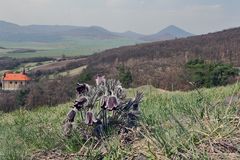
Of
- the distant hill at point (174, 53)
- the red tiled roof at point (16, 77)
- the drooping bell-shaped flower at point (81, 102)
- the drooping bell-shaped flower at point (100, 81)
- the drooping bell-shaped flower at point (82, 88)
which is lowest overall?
the red tiled roof at point (16, 77)

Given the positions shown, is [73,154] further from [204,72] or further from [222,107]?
[204,72]

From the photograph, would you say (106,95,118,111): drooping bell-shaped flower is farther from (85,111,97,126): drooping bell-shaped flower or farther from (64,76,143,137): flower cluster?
(85,111,97,126): drooping bell-shaped flower

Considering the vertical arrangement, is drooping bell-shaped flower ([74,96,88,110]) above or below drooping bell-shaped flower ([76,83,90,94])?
below

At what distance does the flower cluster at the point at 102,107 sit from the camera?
3234 millimetres

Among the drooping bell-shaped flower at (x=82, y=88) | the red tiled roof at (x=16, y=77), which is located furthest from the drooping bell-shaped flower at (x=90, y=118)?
the red tiled roof at (x=16, y=77)

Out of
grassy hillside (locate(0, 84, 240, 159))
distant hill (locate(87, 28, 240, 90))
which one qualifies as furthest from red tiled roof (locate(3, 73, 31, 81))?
grassy hillside (locate(0, 84, 240, 159))

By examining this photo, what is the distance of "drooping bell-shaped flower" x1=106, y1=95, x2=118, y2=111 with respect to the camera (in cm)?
316

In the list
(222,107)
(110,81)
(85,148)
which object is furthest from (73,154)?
(222,107)

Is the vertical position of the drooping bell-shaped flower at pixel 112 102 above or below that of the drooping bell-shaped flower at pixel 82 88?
below

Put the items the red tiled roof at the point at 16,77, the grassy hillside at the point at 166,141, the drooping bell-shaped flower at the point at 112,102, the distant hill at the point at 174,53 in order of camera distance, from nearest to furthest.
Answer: the grassy hillside at the point at 166,141, the drooping bell-shaped flower at the point at 112,102, the distant hill at the point at 174,53, the red tiled roof at the point at 16,77

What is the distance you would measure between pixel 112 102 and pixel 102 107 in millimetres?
92

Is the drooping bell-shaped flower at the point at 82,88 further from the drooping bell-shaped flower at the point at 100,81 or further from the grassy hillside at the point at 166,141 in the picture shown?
the grassy hillside at the point at 166,141

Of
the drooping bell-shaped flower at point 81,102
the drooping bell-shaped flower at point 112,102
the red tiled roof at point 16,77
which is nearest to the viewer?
the drooping bell-shaped flower at point 112,102

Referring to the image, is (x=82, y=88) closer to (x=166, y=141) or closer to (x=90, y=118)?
(x=90, y=118)
